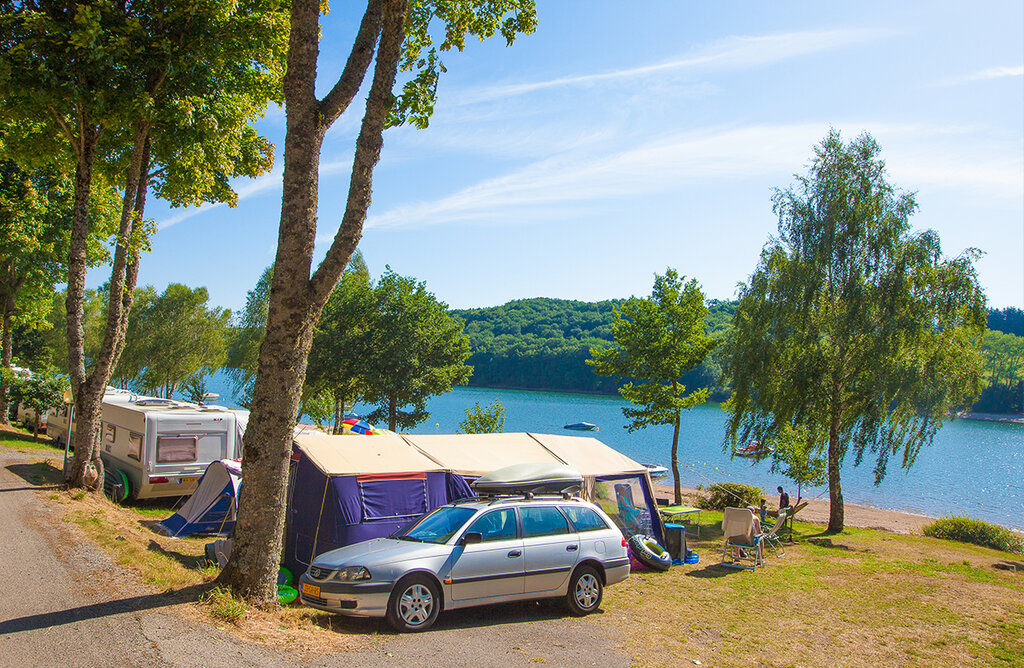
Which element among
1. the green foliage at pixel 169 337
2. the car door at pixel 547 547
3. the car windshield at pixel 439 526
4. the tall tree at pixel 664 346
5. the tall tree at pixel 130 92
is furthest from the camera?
the green foliage at pixel 169 337

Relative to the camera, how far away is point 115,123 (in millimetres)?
13266

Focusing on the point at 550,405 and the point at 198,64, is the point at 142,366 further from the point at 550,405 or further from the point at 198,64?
the point at 550,405

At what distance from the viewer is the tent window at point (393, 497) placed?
10656 millimetres

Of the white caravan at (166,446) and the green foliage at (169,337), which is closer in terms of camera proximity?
the white caravan at (166,446)

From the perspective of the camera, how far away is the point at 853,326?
2103 centimetres

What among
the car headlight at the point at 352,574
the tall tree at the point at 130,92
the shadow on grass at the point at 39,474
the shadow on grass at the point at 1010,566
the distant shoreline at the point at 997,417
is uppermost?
the tall tree at the point at 130,92

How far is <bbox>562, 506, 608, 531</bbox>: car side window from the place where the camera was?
31.1ft

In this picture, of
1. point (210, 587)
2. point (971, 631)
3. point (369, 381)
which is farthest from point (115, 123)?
point (369, 381)

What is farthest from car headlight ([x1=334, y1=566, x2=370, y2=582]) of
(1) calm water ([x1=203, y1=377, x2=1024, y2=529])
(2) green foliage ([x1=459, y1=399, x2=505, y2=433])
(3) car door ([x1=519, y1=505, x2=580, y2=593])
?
(2) green foliage ([x1=459, y1=399, x2=505, y2=433])

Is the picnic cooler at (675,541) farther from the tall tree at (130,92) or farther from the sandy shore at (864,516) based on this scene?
the sandy shore at (864,516)

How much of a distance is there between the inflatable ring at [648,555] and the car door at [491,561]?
16.5 ft

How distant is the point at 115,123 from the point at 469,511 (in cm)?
1066

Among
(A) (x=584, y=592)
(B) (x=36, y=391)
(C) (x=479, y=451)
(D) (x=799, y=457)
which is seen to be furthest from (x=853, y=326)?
(B) (x=36, y=391)

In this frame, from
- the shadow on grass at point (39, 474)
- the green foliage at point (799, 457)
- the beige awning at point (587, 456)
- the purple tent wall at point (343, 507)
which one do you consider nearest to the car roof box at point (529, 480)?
the purple tent wall at point (343, 507)
